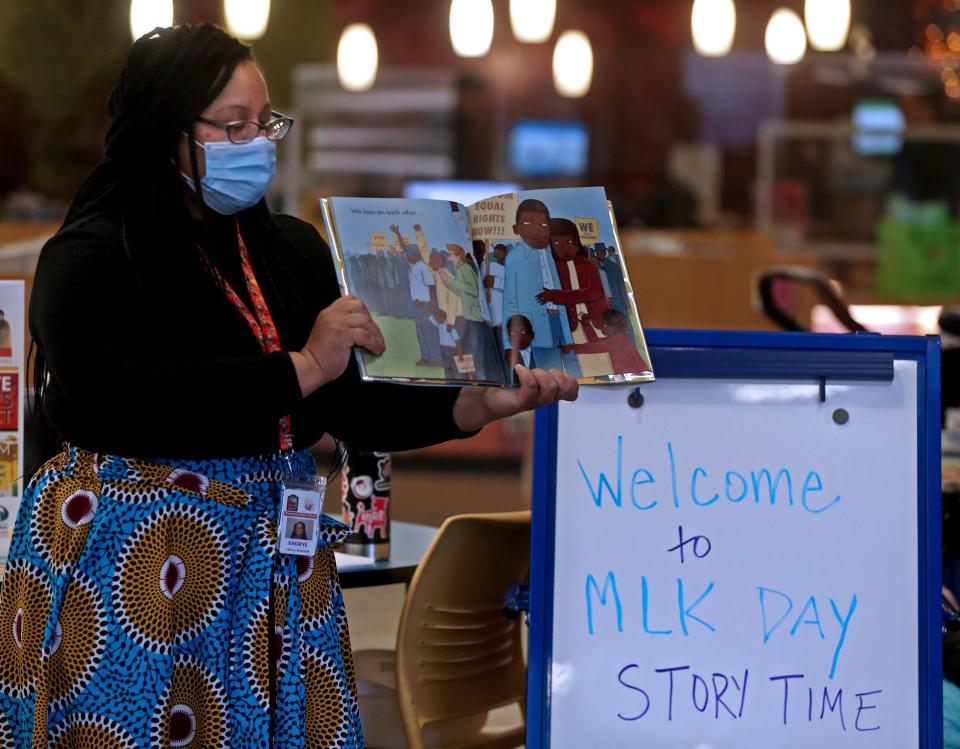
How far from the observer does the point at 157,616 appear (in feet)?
5.23

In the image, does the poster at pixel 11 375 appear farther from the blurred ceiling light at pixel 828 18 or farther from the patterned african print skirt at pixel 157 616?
the blurred ceiling light at pixel 828 18

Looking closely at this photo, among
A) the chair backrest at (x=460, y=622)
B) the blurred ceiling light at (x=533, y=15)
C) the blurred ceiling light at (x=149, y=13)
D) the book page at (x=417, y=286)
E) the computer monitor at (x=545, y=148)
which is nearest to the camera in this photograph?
the book page at (x=417, y=286)

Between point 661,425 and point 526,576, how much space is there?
65cm

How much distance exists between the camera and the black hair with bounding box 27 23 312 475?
1589 millimetres

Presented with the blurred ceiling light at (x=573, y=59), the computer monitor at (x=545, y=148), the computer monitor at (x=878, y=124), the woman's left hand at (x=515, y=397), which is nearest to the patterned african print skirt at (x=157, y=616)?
the woman's left hand at (x=515, y=397)

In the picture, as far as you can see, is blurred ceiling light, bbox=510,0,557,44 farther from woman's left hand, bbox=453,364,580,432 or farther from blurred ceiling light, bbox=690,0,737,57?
woman's left hand, bbox=453,364,580,432

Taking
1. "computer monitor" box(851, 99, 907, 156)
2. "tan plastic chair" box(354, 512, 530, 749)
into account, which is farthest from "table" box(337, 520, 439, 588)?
"computer monitor" box(851, 99, 907, 156)

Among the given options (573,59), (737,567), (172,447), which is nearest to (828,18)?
(573,59)

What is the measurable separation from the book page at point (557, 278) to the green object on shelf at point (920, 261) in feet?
20.4

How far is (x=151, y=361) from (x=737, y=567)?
0.90 m

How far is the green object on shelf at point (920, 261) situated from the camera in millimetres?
7504

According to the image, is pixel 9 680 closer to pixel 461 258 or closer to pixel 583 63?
pixel 461 258

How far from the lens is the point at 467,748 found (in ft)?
7.63

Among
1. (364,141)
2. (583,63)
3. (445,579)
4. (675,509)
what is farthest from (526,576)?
(364,141)
